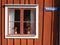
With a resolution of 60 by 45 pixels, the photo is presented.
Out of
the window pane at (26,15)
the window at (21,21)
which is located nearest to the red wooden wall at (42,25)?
the window at (21,21)

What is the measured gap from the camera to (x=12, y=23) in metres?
8.28

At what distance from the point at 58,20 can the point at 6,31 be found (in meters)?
1.35

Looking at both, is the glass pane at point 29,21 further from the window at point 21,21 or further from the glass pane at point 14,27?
the glass pane at point 14,27

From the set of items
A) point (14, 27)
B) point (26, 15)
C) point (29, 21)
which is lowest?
point (14, 27)

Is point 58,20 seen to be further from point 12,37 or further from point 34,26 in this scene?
point 12,37

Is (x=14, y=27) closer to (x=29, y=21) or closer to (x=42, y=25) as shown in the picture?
(x=29, y=21)

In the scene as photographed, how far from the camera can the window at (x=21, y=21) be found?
8.20 metres

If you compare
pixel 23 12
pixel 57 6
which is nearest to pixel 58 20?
pixel 57 6

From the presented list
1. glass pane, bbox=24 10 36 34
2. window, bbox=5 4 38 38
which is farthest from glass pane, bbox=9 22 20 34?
glass pane, bbox=24 10 36 34

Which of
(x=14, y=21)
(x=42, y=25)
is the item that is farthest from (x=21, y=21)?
(x=42, y=25)

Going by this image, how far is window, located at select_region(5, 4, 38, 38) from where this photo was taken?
8.20 m

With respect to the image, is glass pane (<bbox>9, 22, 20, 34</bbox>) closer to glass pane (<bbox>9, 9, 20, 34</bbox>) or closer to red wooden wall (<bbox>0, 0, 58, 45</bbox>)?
glass pane (<bbox>9, 9, 20, 34</bbox>)

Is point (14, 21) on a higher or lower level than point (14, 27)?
higher

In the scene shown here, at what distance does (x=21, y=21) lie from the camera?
8.23 metres
